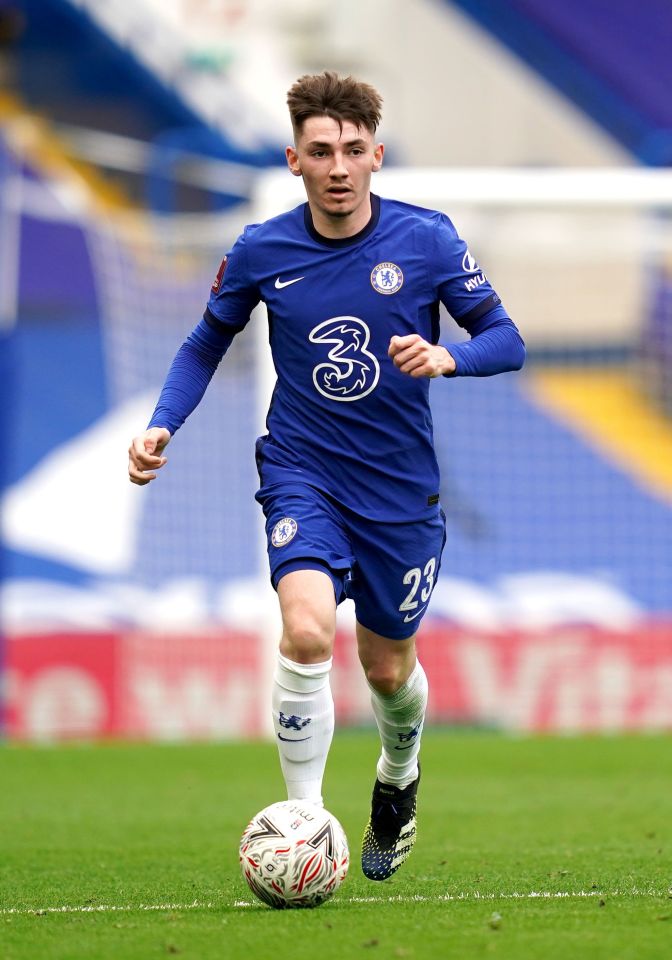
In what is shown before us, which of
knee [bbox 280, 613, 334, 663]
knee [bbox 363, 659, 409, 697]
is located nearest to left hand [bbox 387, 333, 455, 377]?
knee [bbox 280, 613, 334, 663]

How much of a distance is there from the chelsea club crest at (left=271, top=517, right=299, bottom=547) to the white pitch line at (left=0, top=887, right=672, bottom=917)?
105 cm

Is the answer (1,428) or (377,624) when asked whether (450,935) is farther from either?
(1,428)

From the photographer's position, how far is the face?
5113mm

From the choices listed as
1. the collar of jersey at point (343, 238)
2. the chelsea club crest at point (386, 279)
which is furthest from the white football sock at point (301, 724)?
the collar of jersey at point (343, 238)

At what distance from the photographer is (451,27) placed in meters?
22.1

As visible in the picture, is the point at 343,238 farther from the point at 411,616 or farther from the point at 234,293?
the point at 411,616

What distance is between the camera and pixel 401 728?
18.7 feet

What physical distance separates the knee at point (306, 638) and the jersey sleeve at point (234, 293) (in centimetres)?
113

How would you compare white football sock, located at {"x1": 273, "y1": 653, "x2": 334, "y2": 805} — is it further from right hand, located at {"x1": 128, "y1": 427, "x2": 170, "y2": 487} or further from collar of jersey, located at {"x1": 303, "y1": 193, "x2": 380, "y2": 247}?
collar of jersey, located at {"x1": 303, "y1": 193, "x2": 380, "y2": 247}

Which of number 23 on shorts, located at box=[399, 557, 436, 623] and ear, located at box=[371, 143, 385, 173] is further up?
ear, located at box=[371, 143, 385, 173]

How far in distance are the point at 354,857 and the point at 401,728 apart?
0.81 meters

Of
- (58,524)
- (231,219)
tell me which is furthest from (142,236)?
(58,524)

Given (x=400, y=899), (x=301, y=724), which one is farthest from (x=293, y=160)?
(x=400, y=899)

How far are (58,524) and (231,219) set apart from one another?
4.16 m
